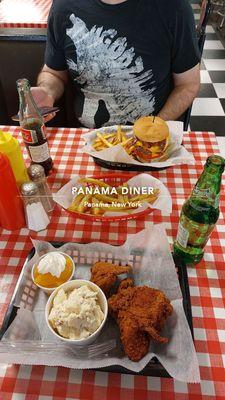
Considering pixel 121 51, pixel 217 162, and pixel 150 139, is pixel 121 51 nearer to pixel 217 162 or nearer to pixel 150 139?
pixel 150 139

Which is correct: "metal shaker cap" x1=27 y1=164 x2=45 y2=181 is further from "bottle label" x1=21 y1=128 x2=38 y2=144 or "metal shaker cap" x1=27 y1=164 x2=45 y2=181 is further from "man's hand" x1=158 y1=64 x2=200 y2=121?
"man's hand" x1=158 y1=64 x2=200 y2=121

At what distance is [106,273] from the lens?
2.63 feet

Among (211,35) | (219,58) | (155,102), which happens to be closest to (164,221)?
(155,102)

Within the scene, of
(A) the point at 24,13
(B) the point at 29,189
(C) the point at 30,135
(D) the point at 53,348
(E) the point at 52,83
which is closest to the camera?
(D) the point at 53,348

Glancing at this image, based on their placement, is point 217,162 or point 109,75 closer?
point 217,162

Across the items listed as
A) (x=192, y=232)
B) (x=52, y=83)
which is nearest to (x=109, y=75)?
(x=52, y=83)

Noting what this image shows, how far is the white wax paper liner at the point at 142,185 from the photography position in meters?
1.02

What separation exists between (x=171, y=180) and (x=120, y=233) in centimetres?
32

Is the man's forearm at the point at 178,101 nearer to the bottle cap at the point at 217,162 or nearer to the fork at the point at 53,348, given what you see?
the bottle cap at the point at 217,162

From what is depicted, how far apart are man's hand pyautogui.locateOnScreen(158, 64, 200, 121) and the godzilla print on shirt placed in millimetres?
91

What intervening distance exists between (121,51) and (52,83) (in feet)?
1.39

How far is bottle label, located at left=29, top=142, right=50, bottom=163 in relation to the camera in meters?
1.12

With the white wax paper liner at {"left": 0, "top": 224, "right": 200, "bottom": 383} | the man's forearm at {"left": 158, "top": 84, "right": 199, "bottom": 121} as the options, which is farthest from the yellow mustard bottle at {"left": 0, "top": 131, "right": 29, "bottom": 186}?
the man's forearm at {"left": 158, "top": 84, "right": 199, "bottom": 121}

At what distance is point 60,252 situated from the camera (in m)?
0.86
